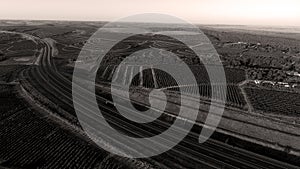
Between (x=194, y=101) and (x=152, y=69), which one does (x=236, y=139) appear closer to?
(x=194, y=101)

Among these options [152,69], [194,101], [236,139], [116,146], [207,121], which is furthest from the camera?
[152,69]

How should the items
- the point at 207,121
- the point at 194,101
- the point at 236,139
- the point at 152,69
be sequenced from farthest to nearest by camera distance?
the point at 152,69 → the point at 194,101 → the point at 207,121 → the point at 236,139

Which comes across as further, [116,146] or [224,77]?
[224,77]

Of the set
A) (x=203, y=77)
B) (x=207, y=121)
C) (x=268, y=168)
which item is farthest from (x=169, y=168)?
(x=203, y=77)

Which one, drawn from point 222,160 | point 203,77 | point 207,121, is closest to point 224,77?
point 203,77

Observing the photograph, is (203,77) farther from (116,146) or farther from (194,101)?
(116,146)

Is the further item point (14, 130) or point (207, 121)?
point (207, 121)

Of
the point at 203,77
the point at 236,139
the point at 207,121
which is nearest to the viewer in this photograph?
the point at 236,139

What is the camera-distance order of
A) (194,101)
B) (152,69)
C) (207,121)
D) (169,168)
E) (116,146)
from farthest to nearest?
(152,69) → (194,101) → (207,121) → (116,146) → (169,168)

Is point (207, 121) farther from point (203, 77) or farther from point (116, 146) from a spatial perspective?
point (203, 77)
